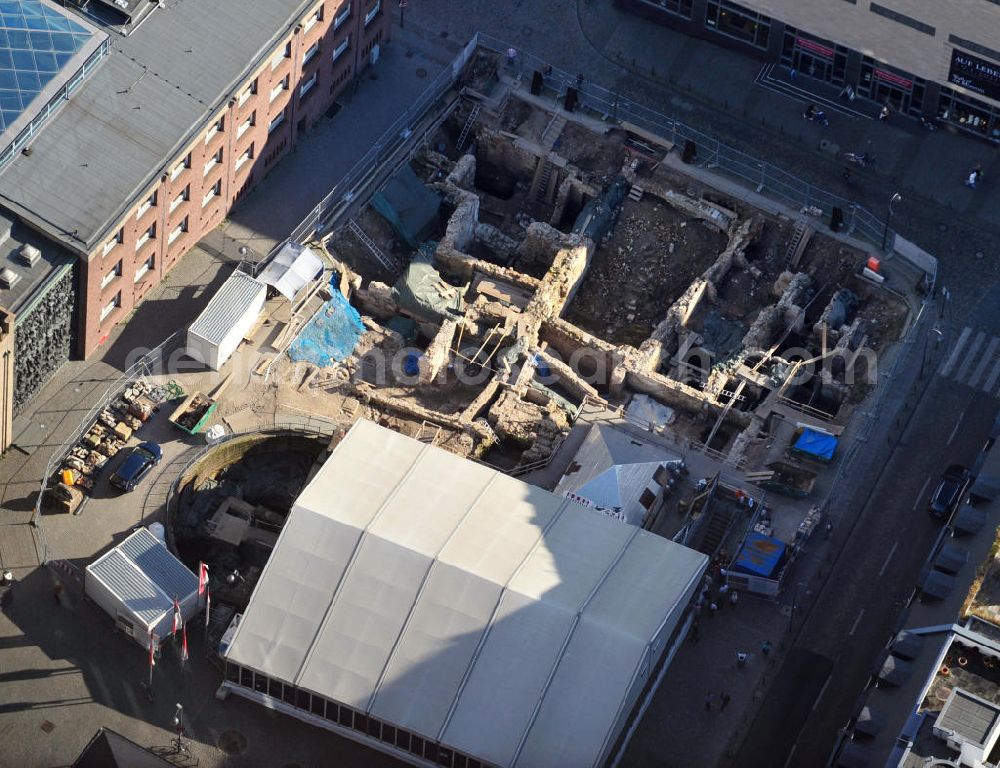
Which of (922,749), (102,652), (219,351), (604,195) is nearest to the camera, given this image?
(922,749)

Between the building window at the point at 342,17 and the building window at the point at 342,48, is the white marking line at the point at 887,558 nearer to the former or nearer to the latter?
the building window at the point at 342,48

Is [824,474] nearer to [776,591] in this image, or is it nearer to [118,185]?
[776,591]

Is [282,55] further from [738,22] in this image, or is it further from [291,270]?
[738,22]

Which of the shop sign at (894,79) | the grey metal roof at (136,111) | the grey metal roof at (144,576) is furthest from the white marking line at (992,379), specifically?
the grey metal roof at (144,576)

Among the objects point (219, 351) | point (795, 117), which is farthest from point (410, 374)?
point (795, 117)

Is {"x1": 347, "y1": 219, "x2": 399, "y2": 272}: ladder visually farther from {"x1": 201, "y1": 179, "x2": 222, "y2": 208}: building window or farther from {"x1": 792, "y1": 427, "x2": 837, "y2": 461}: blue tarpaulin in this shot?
{"x1": 792, "y1": 427, "x2": 837, "y2": 461}: blue tarpaulin

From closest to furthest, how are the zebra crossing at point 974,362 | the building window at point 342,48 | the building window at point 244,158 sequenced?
1. the zebra crossing at point 974,362
2. the building window at point 244,158
3. the building window at point 342,48

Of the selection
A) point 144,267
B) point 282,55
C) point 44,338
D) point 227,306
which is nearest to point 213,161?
point 144,267
